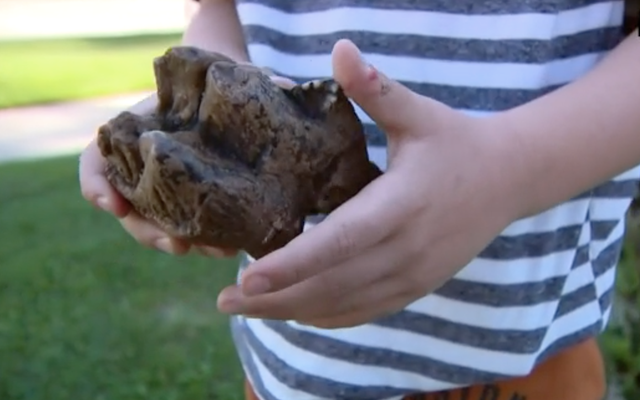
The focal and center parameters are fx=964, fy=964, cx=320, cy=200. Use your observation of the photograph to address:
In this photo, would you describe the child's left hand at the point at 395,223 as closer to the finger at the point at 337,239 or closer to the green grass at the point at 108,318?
the finger at the point at 337,239

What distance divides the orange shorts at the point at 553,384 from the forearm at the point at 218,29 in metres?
0.45

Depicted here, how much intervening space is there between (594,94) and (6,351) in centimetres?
225

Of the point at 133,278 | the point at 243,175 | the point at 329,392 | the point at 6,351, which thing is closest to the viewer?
the point at 243,175

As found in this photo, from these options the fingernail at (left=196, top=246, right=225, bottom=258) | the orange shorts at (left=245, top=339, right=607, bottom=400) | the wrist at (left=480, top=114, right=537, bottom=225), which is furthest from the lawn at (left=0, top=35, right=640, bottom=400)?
the fingernail at (left=196, top=246, right=225, bottom=258)

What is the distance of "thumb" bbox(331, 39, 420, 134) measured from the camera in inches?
26.4

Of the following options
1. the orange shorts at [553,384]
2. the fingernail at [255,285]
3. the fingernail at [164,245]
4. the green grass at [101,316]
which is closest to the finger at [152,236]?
the fingernail at [164,245]

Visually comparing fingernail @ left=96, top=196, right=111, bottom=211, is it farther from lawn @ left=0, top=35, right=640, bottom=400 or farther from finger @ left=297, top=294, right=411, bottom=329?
lawn @ left=0, top=35, right=640, bottom=400

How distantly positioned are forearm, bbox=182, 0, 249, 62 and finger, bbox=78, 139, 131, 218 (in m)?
0.25

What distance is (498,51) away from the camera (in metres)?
0.98

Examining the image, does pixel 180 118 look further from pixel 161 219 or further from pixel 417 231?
pixel 417 231

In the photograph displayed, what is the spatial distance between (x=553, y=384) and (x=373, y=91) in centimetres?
53

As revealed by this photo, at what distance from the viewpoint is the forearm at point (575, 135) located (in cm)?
81

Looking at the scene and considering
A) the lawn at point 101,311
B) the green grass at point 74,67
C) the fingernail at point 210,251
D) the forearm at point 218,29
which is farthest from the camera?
the green grass at point 74,67

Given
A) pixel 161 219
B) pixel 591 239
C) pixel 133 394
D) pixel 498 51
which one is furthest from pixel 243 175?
pixel 133 394
